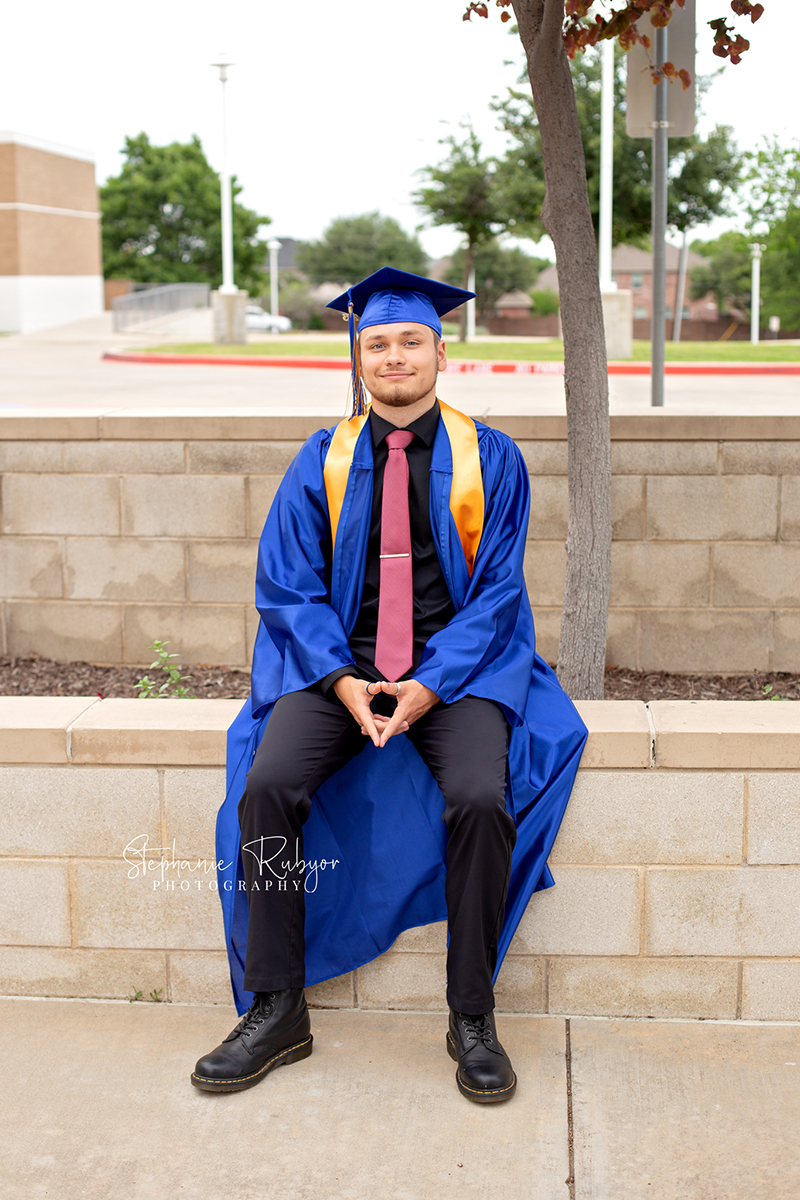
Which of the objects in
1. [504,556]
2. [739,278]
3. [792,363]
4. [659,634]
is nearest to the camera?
[504,556]

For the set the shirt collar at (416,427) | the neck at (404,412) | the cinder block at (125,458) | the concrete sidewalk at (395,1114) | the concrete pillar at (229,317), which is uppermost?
the concrete pillar at (229,317)

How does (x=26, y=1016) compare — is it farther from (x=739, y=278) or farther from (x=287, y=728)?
(x=739, y=278)

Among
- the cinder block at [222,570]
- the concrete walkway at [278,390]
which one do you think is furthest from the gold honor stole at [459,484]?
the concrete walkway at [278,390]

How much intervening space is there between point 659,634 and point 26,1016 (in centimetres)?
335

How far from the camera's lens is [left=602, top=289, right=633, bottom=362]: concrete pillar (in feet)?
63.5

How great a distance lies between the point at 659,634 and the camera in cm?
558

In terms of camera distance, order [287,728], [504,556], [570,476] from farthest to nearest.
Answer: [570,476] → [504,556] → [287,728]

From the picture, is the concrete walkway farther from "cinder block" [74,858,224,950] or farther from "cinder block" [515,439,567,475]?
"cinder block" [74,858,224,950]

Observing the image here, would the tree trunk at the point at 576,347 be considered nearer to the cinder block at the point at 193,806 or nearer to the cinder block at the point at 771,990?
the cinder block at the point at 771,990

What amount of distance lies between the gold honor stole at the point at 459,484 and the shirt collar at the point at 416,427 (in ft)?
0.20

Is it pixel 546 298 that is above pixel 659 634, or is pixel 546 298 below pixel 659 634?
above

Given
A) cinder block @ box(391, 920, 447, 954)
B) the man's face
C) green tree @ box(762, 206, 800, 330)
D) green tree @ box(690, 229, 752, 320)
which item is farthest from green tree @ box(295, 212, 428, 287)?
cinder block @ box(391, 920, 447, 954)

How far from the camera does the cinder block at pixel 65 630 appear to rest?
19.2ft

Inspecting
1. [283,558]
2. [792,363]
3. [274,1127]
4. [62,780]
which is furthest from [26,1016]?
[792,363]
